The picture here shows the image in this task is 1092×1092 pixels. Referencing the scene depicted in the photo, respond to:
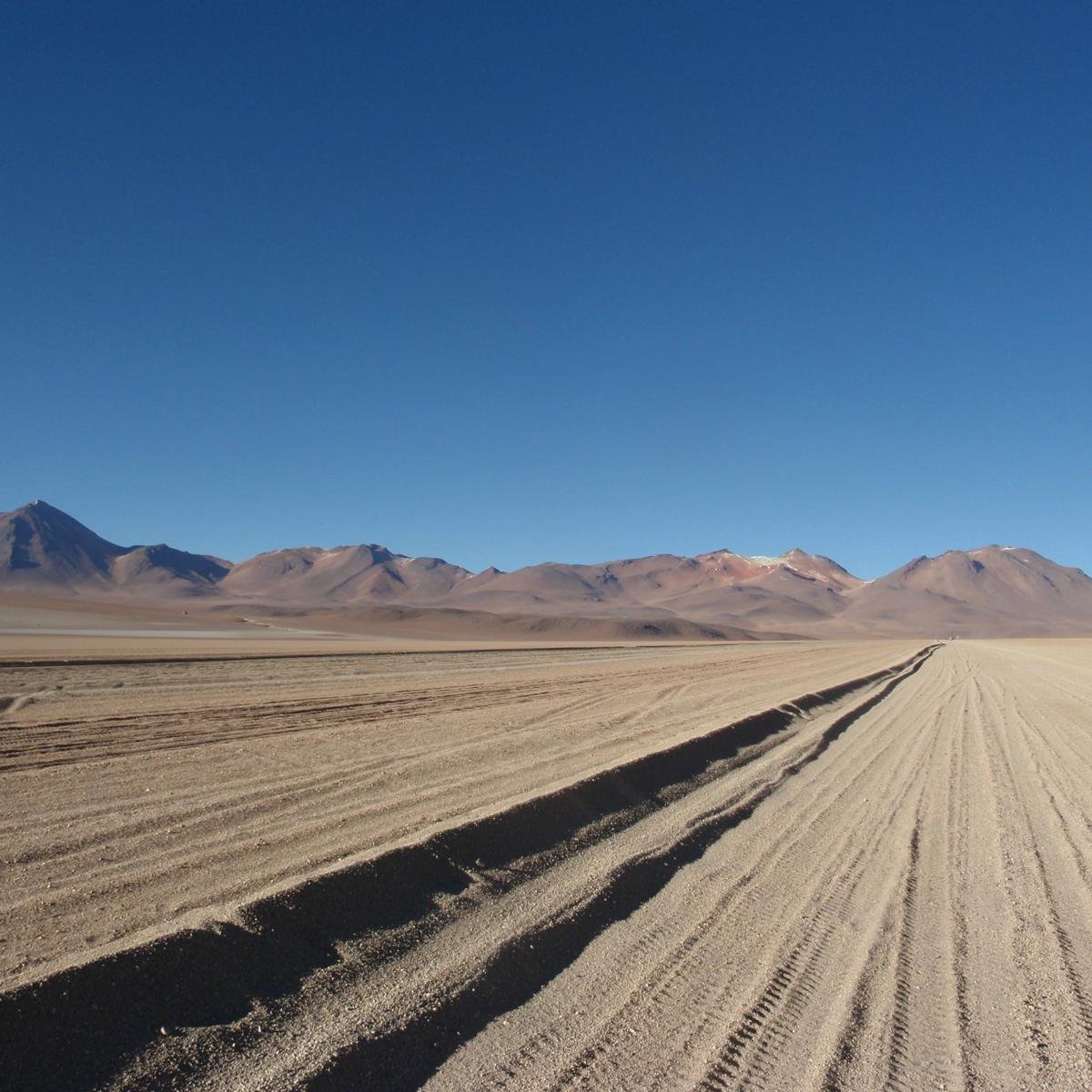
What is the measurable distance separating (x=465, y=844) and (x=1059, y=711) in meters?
21.7

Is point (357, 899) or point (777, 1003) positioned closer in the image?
point (777, 1003)

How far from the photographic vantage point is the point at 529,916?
5.98m

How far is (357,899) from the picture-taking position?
19.2 ft

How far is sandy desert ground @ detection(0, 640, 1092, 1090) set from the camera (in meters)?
4.23

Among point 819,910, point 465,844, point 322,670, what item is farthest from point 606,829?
point 322,670

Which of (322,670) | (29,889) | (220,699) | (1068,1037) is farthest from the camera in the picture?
(322,670)

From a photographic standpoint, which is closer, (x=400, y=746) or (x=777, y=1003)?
(x=777, y=1003)

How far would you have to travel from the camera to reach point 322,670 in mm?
31078

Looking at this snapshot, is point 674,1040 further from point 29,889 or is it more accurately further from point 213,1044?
point 29,889

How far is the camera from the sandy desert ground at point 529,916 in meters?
4.23

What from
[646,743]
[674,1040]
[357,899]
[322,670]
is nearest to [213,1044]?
[357,899]

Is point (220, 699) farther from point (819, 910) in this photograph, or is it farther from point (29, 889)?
point (819, 910)

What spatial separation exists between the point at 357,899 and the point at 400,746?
6.71 metres

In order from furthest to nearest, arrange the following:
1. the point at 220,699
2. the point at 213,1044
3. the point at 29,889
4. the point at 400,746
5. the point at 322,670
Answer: the point at 322,670, the point at 220,699, the point at 400,746, the point at 29,889, the point at 213,1044
